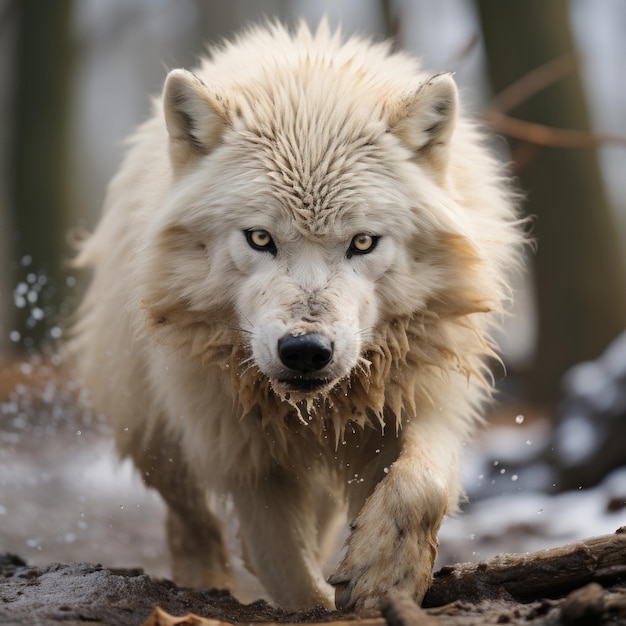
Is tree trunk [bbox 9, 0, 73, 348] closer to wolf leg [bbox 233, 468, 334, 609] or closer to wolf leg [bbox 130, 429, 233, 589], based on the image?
wolf leg [bbox 130, 429, 233, 589]

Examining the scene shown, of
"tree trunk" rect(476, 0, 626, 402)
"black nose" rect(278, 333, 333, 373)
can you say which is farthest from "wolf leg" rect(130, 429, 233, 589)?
"tree trunk" rect(476, 0, 626, 402)

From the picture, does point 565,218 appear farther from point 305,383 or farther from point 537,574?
point 537,574

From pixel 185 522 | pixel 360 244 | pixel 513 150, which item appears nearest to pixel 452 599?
pixel 360 244

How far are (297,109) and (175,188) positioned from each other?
24.1 inches

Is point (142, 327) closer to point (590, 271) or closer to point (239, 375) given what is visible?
point (239, 375)

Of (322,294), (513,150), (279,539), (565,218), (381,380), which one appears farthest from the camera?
(513,150)

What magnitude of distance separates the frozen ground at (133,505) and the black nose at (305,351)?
1841 millimetres

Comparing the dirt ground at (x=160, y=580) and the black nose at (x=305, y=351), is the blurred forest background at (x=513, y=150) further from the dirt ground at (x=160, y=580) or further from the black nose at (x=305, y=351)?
the black nose at (x=305, y=351)

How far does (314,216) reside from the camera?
11.3 feet

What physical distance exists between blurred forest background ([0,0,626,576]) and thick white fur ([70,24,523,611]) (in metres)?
1.32

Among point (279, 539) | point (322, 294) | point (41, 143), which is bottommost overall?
point (279, 539)

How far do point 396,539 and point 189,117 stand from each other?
1.90 m

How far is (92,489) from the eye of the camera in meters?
7.42

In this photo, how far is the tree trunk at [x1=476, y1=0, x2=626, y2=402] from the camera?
887cm
